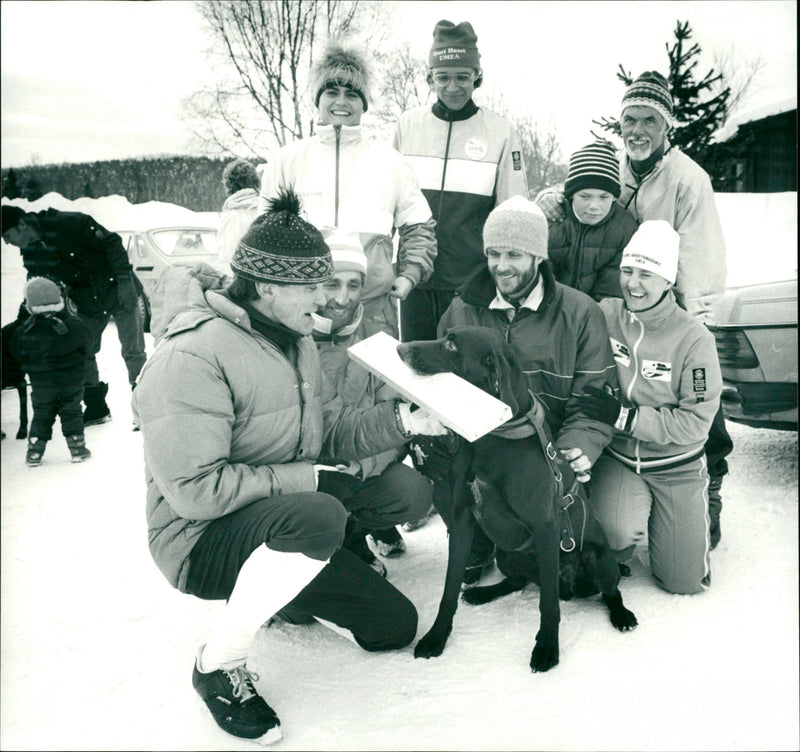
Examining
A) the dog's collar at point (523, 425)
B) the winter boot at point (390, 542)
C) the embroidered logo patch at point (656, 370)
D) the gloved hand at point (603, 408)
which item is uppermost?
the embroidered logo patch at point (656, 370)

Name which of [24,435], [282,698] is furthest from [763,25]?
[24,435]

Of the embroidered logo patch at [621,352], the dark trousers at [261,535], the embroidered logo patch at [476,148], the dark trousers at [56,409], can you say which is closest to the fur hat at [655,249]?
the embroidered logo patch at [621,352]

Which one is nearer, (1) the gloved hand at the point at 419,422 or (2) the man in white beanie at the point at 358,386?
(1) the gloved hand at the point at 419,422

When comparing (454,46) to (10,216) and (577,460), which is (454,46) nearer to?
(577,460)

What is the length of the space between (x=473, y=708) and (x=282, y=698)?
566 millimetres

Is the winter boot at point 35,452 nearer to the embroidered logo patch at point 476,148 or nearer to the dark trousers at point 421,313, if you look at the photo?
the dark trousers at point 421,313

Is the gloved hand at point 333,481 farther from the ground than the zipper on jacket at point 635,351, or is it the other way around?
the zipper on jacket at point 635,351

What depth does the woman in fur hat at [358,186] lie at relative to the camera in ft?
7.72

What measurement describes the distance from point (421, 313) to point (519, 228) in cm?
79

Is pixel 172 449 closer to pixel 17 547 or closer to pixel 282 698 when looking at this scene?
pixel 282 698

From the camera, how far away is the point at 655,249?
2.24 meters

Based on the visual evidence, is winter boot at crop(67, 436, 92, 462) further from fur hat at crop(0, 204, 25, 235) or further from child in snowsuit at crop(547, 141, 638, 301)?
child in snowsuit at crop(547, 141, 638, 301)

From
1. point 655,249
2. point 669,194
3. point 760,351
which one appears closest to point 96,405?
point 655,249

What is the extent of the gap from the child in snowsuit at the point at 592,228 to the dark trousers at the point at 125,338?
5.15 feet
